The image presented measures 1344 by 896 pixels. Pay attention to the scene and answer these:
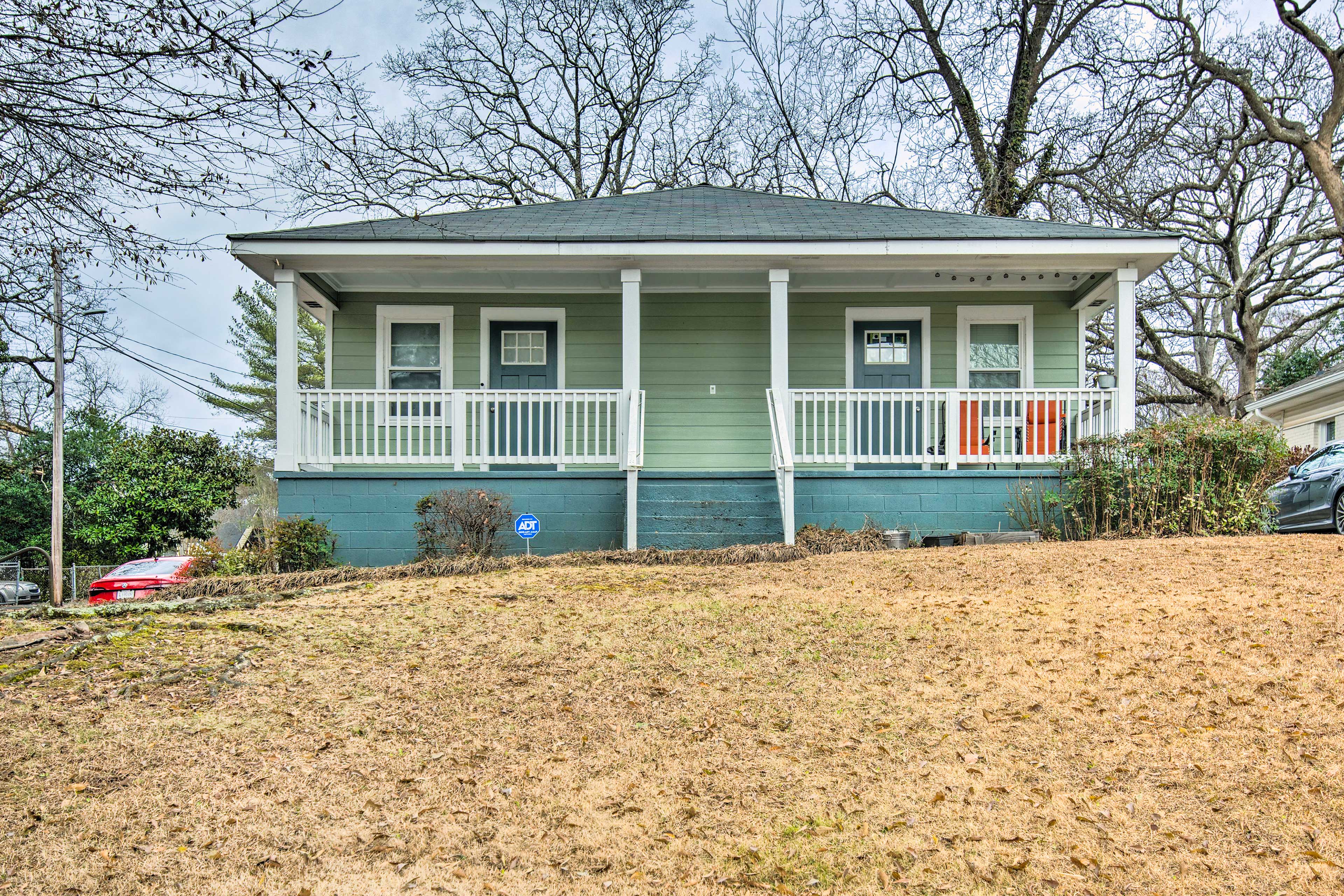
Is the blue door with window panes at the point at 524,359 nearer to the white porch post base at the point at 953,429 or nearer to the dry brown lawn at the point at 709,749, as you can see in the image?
the white porch post base at the point at 953,429

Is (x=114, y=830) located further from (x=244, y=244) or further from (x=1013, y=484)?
(x=1013, y=484)

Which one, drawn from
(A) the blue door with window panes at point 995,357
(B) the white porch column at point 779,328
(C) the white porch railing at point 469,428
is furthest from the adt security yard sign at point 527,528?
(A) the blue door with window panes at point 995,357

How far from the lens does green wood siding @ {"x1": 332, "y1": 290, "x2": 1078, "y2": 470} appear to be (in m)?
11.0

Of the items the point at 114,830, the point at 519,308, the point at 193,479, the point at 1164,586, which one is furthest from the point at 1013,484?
the point at 193,479

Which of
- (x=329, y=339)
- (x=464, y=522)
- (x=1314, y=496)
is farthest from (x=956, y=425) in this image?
(x=329, y=339)

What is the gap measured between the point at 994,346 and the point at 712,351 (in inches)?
141

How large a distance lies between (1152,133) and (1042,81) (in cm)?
334

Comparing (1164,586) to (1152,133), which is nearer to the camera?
(1164,586)

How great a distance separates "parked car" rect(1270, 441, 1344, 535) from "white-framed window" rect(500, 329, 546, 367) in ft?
28.0

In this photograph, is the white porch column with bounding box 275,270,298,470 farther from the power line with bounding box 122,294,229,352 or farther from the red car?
the red car

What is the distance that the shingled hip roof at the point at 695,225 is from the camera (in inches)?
367

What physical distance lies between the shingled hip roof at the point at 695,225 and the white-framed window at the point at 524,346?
4.68 ft

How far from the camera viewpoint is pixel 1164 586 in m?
5.96

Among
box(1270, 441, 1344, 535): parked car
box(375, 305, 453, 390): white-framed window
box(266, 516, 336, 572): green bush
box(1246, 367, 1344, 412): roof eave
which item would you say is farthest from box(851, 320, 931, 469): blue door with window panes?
box(1246, 367, 1344, 412): roof eave
